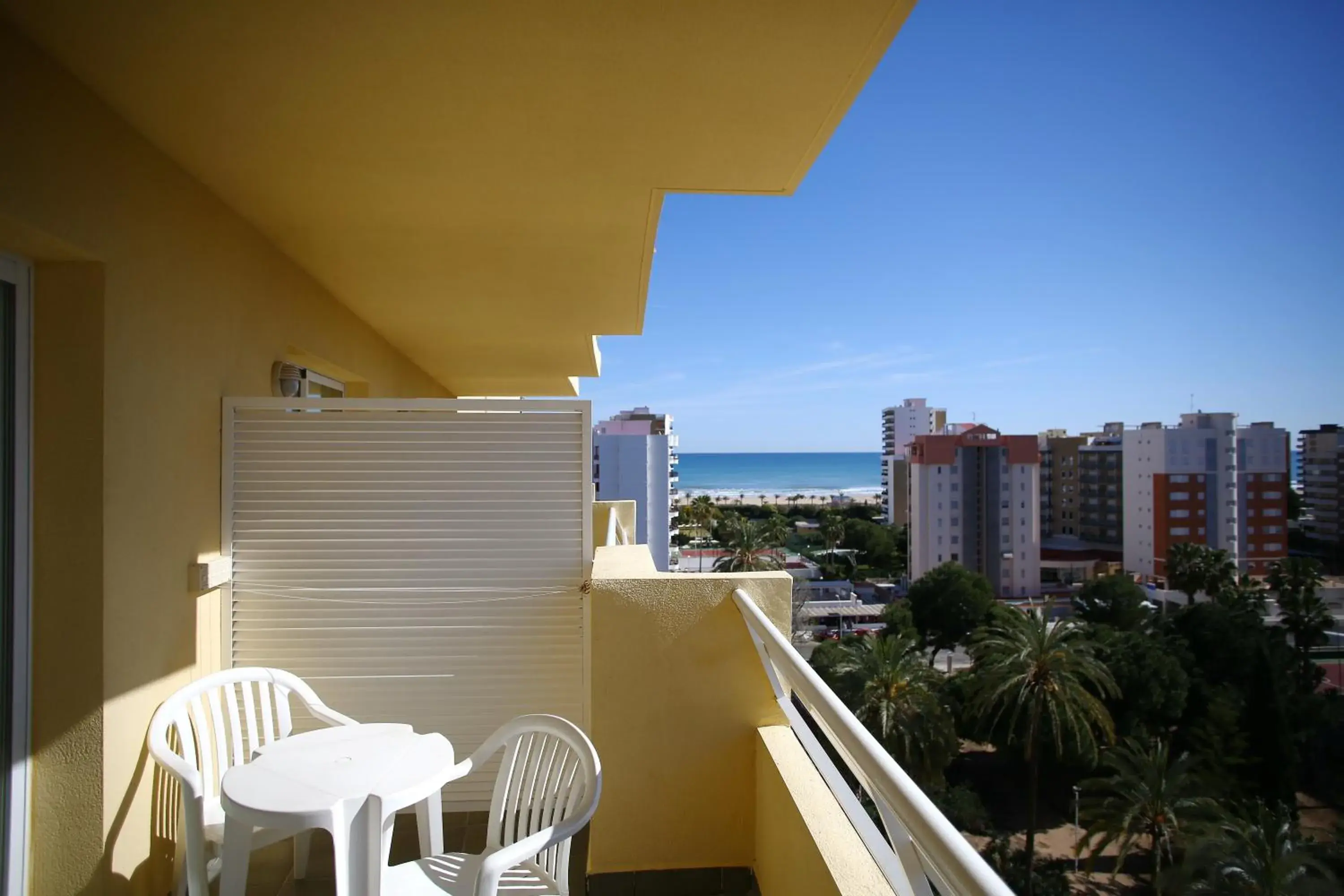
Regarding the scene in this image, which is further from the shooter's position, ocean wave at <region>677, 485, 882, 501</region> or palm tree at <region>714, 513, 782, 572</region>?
ocean wave at <region>677, 485, 882, 501</region>

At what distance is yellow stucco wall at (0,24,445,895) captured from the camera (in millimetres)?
1934

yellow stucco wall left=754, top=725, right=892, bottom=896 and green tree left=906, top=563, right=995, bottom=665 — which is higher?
yellow stucco wall left=754, top=725, right=892, bottom=896

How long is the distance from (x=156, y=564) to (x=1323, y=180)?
2978 inches

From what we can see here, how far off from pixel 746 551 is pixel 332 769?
113 feet

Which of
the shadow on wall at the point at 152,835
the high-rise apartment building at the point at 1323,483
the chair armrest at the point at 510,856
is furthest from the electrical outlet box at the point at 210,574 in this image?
the high-rise apartment building at the point at 1323,483

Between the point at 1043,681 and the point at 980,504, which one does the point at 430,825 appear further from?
the point at 980,504

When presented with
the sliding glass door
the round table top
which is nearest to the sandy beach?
the round table top

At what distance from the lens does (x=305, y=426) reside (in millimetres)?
2891

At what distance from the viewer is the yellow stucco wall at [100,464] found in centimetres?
193

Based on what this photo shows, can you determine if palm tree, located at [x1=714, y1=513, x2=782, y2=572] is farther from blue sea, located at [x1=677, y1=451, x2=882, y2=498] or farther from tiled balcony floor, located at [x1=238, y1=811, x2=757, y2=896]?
blue sea, located at [x1=677, y1=451, x2=882, y2=498]

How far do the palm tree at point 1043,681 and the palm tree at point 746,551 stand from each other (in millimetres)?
14533

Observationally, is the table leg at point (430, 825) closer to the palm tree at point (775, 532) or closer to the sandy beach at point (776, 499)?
the palm tree at point (775, 532)

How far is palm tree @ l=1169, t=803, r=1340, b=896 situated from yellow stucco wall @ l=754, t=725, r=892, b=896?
18306 millimetres

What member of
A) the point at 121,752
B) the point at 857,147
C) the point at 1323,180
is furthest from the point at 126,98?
the point at 1323,180
